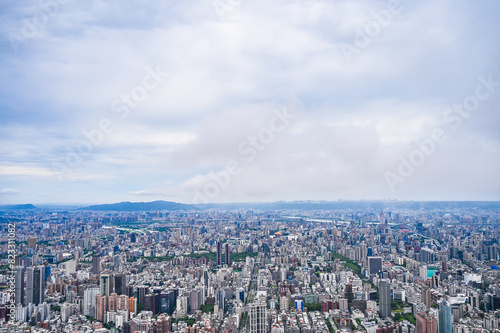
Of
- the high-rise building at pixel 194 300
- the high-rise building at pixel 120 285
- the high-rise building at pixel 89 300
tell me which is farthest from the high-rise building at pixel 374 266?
the high-rise building at pixel 89 300

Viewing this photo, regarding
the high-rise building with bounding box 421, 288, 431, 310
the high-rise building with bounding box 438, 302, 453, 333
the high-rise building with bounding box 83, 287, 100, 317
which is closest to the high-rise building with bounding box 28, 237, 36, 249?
the high-rise building with bounding box 83, 287, 100, 317

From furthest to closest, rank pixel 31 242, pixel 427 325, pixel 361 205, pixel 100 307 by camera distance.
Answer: pixel 361 205
pixel 31 242
pixel 100 307
pixel 427 325

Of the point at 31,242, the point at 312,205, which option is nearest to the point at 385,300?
the point at 31,242

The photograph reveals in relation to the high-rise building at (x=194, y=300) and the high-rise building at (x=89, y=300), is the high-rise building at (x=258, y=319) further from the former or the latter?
the high-rise building at (x=89, y=300)

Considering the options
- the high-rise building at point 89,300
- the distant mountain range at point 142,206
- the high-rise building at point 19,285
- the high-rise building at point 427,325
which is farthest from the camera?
the distant mountain range at point 142,206

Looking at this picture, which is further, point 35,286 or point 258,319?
point 35,286

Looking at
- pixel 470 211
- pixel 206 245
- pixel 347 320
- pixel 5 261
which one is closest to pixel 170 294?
pixel 347 320

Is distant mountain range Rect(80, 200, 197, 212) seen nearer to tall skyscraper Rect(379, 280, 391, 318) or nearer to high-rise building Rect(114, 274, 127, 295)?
high-rise building Rect(114, 274, 127, 295)

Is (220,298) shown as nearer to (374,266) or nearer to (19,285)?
(19,285)
